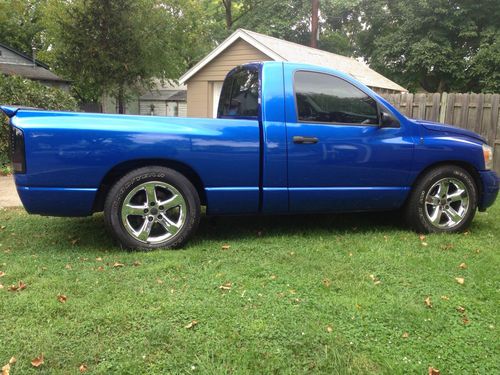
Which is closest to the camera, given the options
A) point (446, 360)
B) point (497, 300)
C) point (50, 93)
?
point (446, 360)

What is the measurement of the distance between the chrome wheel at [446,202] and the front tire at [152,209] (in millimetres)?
2515

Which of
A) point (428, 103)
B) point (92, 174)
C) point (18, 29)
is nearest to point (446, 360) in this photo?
point (92, 174)

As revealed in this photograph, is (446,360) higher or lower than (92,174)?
lower

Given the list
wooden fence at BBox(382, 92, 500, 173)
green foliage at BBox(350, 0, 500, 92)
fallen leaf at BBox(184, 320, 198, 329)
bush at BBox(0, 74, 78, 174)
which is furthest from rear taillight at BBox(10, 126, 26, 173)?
green foliage at BBox(350, 0, 500, 92)

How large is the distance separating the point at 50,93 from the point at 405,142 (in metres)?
9.81

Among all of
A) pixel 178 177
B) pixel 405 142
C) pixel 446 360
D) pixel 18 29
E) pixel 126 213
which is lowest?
pixel 446 360

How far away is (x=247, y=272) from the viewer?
3715 millimetres

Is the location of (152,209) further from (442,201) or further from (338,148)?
(442,201)

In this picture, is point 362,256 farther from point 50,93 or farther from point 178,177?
point 50,93

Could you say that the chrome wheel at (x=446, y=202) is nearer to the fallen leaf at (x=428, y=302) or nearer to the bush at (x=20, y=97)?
the fallen leaf at (x=428, y=302)

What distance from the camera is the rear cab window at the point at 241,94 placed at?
4.72 metres

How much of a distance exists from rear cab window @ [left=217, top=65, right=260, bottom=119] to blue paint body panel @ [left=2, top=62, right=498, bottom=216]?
22 cm

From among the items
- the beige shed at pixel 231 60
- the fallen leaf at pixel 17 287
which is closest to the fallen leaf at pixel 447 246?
the fallen leaf at pixel 17 287

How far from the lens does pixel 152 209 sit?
412 cm
